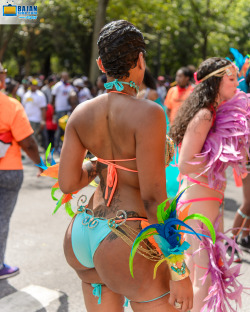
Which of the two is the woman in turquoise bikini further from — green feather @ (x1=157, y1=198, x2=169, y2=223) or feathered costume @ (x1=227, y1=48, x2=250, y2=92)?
feathered costume @ (x1=227, y1=48, x2=250, y2=92)

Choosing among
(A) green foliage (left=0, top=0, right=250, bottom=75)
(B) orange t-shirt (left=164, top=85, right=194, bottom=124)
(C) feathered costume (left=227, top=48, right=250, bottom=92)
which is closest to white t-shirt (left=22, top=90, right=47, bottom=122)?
(B) orange t-shirt (left=164, top=85, right=194, bottom=124)

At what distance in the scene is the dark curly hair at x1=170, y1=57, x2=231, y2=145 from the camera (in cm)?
323

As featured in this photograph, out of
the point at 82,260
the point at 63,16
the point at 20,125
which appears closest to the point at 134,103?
the point at 82,260

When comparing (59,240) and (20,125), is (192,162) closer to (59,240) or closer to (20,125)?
(20,125)

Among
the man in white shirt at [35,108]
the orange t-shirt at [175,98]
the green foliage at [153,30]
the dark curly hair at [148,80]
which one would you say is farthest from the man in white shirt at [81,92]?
the dark curly hair at [148,80]

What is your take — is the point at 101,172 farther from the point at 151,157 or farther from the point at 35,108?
the point at 35,108

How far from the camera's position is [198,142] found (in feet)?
10.1

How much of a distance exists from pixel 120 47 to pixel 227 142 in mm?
1437

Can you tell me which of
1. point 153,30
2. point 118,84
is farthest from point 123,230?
point 153,30

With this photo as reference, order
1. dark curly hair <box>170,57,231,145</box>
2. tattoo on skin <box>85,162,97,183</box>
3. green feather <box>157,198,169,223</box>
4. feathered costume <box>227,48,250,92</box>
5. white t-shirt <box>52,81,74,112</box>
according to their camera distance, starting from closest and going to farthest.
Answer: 1. green feather <box>157,198,169,223</box>
2. tattoo on skin <box>85,162,97,183</box>
3. dark curly hair <box>170,57,231,145</box>
4. feathered costume <box>227,48,250,92</box>
5. white t-shirt <box>52,81,74,112</box>

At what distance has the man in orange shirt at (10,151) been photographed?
12.7ft

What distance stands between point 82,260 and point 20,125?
2032mm

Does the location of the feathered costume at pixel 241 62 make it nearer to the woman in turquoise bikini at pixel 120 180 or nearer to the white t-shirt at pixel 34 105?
the woman in turquoise bikini at pixel 120 180

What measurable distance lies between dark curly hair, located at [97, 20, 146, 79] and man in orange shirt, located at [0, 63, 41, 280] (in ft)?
6.51
